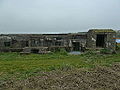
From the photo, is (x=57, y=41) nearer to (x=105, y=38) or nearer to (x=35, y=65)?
(x=105, y=38)

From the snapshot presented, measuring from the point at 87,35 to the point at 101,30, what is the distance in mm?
2112

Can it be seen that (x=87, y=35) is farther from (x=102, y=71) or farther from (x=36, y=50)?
(x=102, y=71)

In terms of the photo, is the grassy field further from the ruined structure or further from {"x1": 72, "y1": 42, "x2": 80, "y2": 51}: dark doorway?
{"x1": 72, "y1": 42, "x2": 80, "y2": 51}: dark doorway

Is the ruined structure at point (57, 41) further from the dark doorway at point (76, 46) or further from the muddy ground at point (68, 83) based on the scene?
the muddy ground at point (68, 83)

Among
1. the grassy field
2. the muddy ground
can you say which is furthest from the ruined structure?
the muddy ground

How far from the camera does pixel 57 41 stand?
2267 centimetres

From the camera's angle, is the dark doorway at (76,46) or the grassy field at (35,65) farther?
the dark doorway at (76,46)

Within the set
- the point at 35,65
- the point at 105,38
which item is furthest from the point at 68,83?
the point at 105,38

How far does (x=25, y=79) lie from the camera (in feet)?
25.3

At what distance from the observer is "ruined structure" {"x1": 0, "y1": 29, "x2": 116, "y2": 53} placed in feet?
72.2

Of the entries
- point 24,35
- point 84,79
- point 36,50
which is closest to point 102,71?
point 84,79

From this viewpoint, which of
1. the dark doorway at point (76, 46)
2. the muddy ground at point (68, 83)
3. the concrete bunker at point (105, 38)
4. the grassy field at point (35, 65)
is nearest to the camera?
the muddy ground at point (68, 83)

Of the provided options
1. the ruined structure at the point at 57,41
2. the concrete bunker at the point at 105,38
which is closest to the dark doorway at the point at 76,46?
the ruined structure at the point at 57,41

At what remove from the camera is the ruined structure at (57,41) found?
22.0 metres
